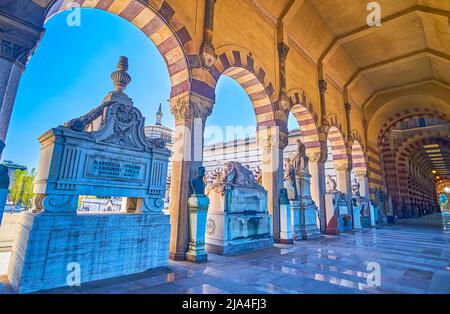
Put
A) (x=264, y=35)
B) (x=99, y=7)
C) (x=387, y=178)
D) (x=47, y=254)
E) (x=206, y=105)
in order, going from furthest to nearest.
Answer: (x=387, y=178) → (x=264, y=35) → (x=206, y=105) → (x=99, y=7) → (x=47, y=254)

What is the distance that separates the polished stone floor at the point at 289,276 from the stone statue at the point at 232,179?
1.47 meters

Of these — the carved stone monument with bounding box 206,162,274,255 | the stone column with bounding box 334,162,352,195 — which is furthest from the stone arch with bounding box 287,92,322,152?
the carved stone monument with bounding box 206,162,274,255

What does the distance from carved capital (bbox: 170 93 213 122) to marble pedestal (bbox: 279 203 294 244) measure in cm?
357

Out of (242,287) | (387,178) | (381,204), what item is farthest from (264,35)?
(387,178)

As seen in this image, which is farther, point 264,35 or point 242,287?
point 264,35

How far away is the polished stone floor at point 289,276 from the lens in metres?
2.74

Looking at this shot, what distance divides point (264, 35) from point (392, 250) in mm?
7117

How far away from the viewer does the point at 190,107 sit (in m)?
4.93

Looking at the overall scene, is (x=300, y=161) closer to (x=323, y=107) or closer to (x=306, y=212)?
(x=306, y=212)

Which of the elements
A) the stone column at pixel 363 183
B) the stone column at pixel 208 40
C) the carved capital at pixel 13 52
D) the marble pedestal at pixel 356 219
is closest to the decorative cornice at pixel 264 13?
the stone column at pixel 208 40

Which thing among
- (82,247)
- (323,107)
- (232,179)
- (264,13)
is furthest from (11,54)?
(323,107)

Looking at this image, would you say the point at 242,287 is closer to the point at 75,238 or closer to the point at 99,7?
the point at 75,238

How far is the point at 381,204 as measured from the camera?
1510 centimetres

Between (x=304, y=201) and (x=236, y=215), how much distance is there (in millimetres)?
3547
